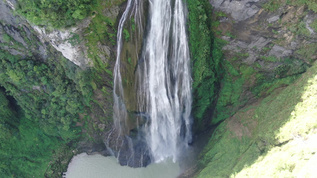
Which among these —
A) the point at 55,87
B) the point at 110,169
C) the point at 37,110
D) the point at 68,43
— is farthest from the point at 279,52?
the point at 37,110

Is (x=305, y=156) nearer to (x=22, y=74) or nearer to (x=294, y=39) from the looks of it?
(x=294, y=39)

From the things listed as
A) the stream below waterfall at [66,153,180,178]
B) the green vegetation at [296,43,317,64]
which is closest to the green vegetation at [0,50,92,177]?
the stream below waterfall at [66,153,180,178]

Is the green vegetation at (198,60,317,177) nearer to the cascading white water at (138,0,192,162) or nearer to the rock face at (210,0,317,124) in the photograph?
the rock face at (210,0,317,124)

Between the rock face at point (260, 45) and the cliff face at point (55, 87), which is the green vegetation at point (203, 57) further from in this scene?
the cliff face at point (55, 87)

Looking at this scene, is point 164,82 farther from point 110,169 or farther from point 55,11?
point 110,169

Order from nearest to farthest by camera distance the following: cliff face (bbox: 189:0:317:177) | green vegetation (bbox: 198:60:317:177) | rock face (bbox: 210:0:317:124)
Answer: green vegetation (bbox: 198:60:317:177), cliff face (bbox: 189:0:317:177), rock face (bbox: 210:0:317:124)

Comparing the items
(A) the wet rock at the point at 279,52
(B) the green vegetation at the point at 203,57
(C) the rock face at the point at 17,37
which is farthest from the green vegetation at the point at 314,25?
(C) the rock face at the point at 17,37
